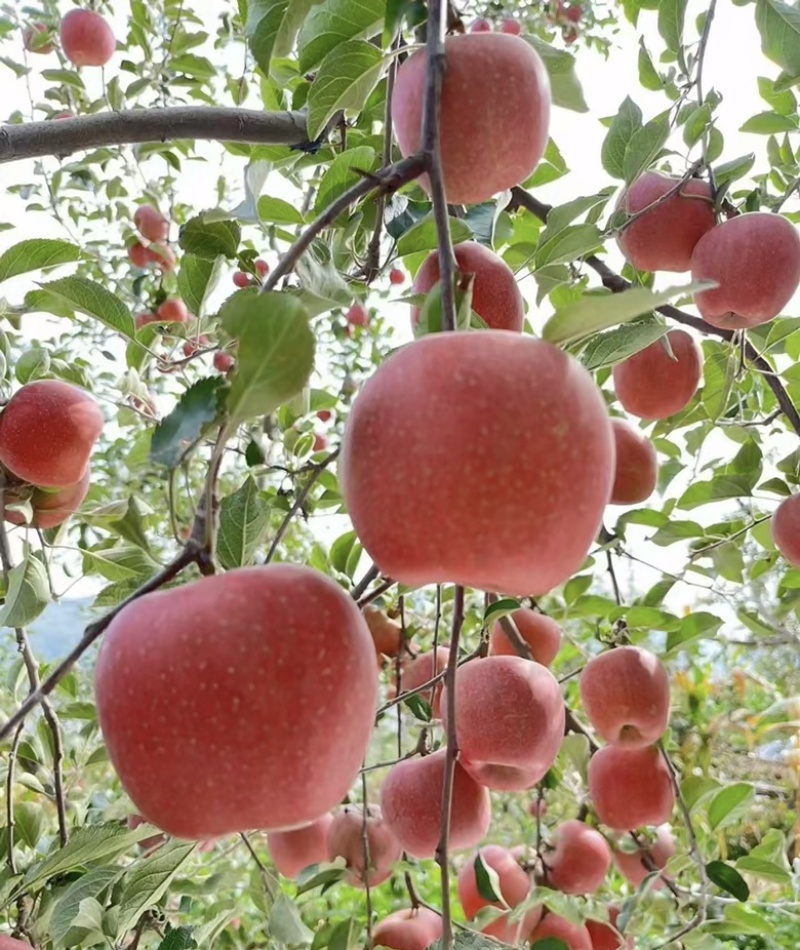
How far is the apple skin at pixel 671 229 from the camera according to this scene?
→ 0.94 m

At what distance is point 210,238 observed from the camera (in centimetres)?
63

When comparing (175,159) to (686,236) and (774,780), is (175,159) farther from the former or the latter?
(774,780)

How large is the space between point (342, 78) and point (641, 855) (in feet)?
3.61

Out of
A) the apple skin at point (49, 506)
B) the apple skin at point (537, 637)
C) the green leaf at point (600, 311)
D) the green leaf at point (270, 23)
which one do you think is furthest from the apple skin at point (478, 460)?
the apple skin at point (537, 637)

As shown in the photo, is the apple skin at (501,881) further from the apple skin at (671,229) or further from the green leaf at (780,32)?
the green leaf at (780,32)

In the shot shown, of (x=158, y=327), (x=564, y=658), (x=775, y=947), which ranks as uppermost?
(x=158, y=327)

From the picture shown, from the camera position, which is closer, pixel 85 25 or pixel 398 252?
pixel 398 252

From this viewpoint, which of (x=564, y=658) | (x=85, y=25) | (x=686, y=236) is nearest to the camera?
(x=686, y=236)

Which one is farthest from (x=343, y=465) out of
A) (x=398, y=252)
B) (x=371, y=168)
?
(x=371, y=168)

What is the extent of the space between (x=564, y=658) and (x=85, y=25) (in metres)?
1.77

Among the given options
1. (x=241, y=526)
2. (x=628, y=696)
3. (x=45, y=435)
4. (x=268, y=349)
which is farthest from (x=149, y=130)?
(x=628, y=696)

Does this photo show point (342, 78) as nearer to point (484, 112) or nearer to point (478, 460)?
point (484, 112)

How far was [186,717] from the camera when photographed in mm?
363

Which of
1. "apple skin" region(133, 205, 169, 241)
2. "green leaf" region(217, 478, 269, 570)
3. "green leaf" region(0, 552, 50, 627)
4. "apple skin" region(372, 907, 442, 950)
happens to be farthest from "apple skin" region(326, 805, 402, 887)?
"apple skin" region(133, 205, 169, 241)
